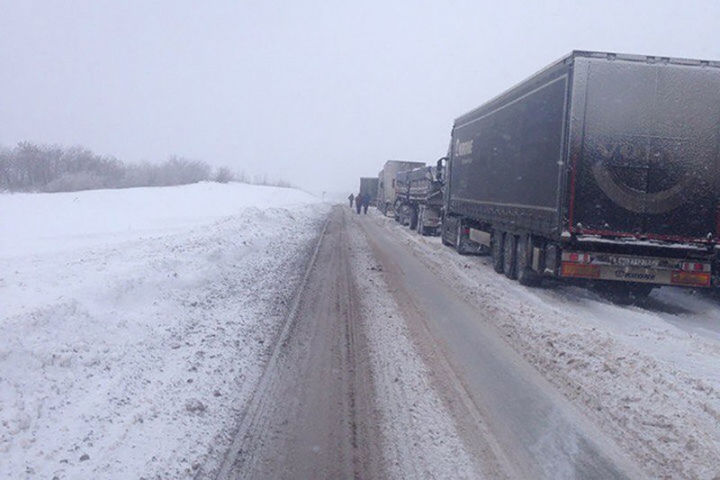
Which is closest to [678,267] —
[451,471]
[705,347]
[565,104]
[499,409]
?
[705,347]

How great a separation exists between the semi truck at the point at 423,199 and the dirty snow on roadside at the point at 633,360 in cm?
1481

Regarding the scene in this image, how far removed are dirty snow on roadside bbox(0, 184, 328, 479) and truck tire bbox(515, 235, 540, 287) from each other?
5.05 metres

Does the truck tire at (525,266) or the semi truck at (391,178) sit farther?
the semi truck at (391,178)

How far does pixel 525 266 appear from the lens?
13.4 meters

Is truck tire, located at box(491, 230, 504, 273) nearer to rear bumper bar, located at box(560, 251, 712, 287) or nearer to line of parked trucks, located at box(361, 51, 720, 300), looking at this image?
line of parked trucks, located at box(361, 51, 720, 300)

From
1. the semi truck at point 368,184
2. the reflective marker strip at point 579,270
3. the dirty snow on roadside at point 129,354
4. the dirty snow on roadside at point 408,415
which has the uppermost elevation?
the semi truck at point 368,184

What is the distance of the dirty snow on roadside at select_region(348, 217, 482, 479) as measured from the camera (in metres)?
4.49

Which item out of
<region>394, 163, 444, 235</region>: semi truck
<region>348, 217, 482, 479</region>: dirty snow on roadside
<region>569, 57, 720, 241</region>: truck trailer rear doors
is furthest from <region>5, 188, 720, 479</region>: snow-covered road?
<region>394, 163, 444, 235</region>: semi truck

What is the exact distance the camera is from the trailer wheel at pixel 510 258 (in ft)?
47.5

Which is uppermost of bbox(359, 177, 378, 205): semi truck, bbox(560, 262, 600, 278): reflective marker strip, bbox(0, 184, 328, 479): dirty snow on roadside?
bbox(359, 177, 378, 205): semi truck

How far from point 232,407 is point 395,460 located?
1672 mm

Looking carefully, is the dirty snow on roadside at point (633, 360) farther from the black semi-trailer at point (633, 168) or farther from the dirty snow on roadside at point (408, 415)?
the dirty snow on roadside at point (408, 415)

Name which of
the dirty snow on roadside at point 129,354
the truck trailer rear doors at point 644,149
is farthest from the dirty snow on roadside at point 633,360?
the dirty snow on roadside at point 129,354

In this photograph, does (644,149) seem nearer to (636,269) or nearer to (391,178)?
(636,269)
